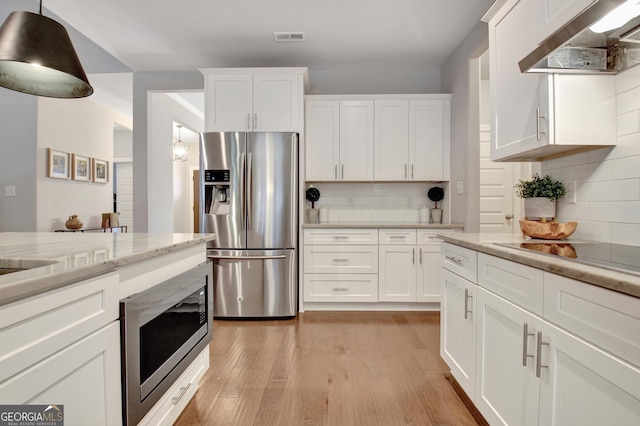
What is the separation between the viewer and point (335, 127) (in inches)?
141

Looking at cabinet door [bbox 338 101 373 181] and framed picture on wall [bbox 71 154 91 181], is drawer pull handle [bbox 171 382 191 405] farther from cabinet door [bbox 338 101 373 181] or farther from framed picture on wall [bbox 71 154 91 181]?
framed picture on wall [bbox 71 154 91 181]

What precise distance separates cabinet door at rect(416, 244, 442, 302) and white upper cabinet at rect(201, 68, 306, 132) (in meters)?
1.79

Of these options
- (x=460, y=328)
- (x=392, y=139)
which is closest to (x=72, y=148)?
(x=392, y=139)

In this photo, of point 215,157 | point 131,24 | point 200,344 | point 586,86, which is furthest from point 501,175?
point 131,24

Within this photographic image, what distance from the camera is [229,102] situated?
3328mm

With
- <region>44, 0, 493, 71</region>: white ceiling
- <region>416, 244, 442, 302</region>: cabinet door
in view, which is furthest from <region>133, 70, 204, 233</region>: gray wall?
<region>416, 244, 442, 302</region>: cabinet door

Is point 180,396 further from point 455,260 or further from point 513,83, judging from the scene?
point 513,83

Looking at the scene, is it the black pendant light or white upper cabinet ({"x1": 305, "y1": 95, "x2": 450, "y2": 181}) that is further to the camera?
white upper cabinet ({"x1": 305, "y1": 95, "x2": 450, "y2": 181})

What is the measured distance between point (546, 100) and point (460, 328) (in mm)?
1219

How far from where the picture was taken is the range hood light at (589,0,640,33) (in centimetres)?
114

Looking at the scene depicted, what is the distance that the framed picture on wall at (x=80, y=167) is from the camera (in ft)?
16.7

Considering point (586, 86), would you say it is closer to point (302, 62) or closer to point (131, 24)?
point (302, 62)

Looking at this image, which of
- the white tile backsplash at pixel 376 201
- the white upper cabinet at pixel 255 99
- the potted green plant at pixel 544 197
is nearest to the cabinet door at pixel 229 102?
the white upper cabinet at pixel 255 99

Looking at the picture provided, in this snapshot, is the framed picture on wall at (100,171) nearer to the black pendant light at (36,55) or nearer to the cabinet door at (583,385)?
the black pendant light at (36,55)
